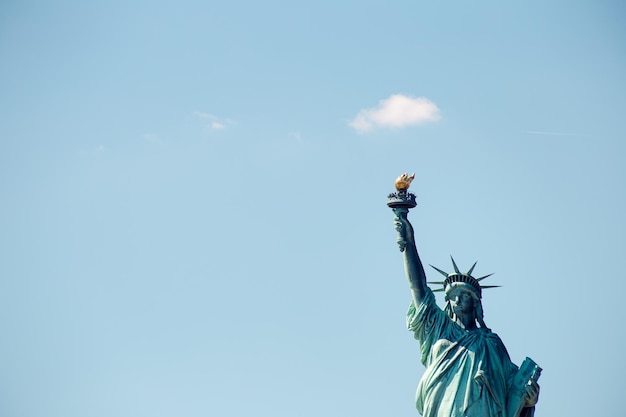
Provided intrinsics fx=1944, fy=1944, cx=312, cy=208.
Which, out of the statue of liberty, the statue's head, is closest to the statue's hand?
the statue of liberty

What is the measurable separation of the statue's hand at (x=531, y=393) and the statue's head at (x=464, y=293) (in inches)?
57.0

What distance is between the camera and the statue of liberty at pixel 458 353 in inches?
1131

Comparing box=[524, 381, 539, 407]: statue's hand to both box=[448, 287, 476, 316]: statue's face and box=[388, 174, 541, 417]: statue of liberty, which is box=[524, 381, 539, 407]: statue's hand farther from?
box=[448, 287, 476, 316]: statue's face

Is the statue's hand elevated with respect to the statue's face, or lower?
lower

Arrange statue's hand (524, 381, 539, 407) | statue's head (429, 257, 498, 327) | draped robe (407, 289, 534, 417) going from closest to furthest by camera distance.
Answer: draped robe (407, 289, 534, 417)
statue's hand (524, 381, 539, 407)
statue's head (429, 257, 498, 327)

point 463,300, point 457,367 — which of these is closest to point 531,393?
point 457,367

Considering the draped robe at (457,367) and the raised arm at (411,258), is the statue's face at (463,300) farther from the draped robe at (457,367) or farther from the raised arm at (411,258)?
the raised arm at (411,258)

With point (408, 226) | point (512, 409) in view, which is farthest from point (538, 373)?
point (408, 226)

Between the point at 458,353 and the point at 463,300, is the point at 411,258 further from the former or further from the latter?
the point at 458,353

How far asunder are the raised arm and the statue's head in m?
0.40

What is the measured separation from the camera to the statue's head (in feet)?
97.3

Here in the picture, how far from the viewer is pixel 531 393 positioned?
28.8 m

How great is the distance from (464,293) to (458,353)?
1.00 meters

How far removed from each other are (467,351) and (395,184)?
9.35 feet
